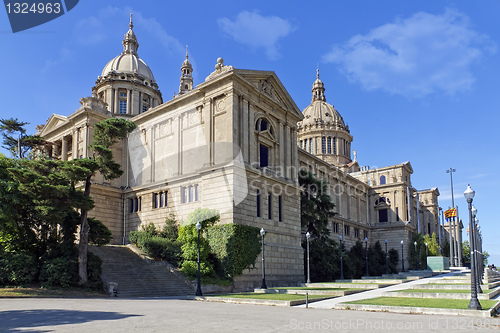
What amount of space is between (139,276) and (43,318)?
708 inches

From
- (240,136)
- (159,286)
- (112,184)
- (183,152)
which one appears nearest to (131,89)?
(112,184)

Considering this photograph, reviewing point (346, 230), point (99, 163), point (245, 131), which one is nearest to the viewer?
point (99, 163)

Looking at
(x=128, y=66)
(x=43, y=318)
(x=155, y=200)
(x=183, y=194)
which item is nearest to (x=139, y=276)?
(x=183, y=194)

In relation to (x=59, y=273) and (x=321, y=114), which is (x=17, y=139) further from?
(x=321, y=114)

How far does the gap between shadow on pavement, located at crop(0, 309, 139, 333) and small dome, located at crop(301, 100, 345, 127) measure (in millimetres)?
90043

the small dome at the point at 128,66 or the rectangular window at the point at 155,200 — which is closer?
the rectangular window at the point at 155,200

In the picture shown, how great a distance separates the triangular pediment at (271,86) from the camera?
41938 millimetres

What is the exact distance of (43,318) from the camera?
15406mm

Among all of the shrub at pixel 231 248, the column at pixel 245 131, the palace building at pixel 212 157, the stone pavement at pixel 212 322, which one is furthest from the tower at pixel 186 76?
the stone pavement at pixel 212 322

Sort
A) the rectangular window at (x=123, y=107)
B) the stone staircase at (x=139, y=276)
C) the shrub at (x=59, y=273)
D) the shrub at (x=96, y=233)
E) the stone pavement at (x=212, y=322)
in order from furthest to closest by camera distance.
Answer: the rectangular window at (x=123, y=107) → the shrub at (x=96, y=233) → the stone staircase at (x=139, y=276) → the shrub at (x=59, y=273) → the stone pavement at (x=212, y=322)

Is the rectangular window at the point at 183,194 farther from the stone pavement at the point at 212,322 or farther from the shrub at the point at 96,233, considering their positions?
the stone pavement at the point at 212,322

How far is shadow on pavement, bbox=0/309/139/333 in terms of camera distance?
44.6 ft

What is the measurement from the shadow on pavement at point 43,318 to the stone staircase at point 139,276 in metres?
12.3

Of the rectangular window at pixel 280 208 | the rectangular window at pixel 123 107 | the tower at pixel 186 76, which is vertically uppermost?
the tower at pixel 186 76
